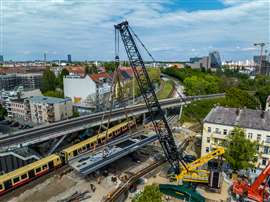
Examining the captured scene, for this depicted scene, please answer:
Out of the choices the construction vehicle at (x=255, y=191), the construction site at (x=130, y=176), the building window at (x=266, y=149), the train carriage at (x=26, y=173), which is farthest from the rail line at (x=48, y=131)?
the building window at (x=266, y=149)

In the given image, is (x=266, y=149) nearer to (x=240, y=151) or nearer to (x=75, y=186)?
(x=240, y=151)

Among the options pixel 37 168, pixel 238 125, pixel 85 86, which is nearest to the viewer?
pixel 37 168

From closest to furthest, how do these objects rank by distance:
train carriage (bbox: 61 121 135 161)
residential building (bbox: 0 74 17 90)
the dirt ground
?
the dirt ground < train carriage (bbox: 61 121 135 161) < residential building (bbox: 0 74 17 90)

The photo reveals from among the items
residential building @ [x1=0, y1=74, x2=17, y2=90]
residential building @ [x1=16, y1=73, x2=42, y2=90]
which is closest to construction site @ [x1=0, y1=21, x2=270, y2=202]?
residential building @ [x1=0, y1=74, x2=17, y2=90]

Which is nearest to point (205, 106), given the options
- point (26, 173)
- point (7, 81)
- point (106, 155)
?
point (106, 155)

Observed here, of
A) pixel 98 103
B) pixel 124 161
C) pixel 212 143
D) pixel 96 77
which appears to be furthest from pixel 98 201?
pixel 96 77

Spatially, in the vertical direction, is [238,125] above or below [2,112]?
above

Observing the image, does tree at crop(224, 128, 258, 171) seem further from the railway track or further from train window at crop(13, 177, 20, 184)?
train window at crop(13, 177, 20, 184)

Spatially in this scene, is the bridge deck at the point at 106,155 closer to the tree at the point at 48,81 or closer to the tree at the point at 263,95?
the tree at the point at 263,95
